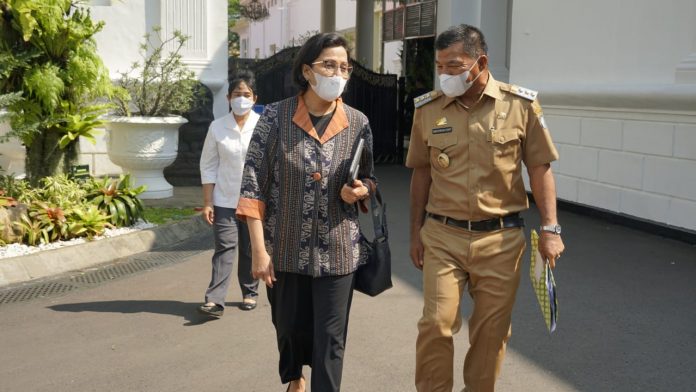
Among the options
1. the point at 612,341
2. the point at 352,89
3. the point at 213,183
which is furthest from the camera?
the point at 352,89

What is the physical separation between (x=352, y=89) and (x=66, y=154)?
28.6 feet

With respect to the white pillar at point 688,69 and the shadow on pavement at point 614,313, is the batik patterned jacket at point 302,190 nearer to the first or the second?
the shadow on pavement at point 614,313

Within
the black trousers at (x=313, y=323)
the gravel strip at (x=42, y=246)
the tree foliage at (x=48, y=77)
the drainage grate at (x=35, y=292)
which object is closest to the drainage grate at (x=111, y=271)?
the drainage grate at (x=35, y=292)

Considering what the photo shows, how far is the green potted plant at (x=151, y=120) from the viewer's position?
35.2 ft

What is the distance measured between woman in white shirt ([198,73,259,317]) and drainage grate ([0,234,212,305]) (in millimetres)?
1538

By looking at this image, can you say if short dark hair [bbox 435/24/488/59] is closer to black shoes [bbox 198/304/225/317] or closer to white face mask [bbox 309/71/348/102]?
white face mask [bbox 309/71/348/102]

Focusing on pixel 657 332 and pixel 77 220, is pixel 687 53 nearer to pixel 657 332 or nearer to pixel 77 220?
pixel 657 332

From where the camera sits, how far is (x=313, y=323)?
395 cm

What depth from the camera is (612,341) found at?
5.49 metres

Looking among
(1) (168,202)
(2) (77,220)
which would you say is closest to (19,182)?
(2) (77,220)

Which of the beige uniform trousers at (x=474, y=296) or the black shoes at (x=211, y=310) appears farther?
the black shoes at (x=211, y=310)

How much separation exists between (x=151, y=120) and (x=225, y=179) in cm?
507

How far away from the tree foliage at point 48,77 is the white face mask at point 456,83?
17.9 feet

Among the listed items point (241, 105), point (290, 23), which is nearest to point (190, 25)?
point (241, 105)
